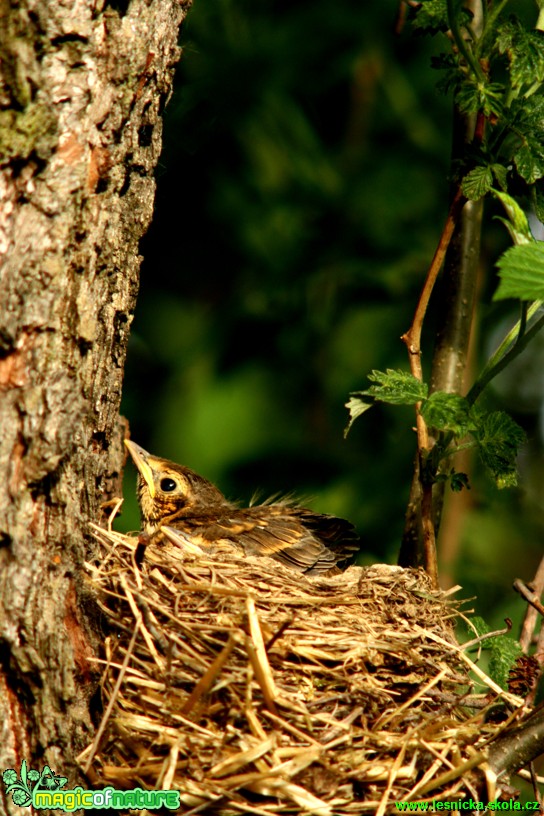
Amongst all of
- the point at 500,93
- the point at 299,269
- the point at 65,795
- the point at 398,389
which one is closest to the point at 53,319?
the point at 398,389

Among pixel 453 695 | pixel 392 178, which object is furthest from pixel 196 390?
pixel 453 695

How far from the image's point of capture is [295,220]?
569 centimetres

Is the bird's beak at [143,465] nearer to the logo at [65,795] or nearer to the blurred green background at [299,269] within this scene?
the blurred green background at [299,269]

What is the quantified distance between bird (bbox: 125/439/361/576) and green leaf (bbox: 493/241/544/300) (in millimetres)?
1583

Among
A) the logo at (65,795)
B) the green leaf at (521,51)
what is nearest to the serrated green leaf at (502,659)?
the logo at (65,795)

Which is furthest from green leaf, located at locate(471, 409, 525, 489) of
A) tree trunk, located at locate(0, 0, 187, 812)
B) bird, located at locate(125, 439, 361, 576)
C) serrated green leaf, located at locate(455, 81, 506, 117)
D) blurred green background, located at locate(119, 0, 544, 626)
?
blurred green background, located at locate(119, 0, 544, 626)

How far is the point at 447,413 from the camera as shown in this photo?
2.70 m

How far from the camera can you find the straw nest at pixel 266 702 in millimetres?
2299

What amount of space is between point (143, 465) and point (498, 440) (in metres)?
1.75

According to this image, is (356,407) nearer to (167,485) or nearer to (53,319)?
(53,319)

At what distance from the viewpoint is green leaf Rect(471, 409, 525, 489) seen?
2.72 meters

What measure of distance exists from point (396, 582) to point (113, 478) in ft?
3.74

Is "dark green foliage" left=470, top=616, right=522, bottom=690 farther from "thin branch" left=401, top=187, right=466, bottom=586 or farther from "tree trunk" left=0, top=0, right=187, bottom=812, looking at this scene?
"tree trunk" left=0, top=0, right=187, bottom=812

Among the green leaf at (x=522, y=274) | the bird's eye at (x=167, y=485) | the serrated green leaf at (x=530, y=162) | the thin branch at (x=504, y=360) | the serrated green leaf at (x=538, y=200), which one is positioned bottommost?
the bird's eye at (x=167, y=485)
